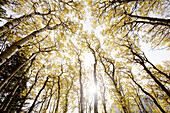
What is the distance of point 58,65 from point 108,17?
9465 mm

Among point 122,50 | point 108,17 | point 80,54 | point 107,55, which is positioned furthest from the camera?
point 80,54

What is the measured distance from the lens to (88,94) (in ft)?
54.9

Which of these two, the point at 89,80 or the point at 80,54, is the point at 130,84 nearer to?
the point at 89,80

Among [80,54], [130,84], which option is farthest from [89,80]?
[130,84]

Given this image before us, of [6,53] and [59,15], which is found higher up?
[59,15]

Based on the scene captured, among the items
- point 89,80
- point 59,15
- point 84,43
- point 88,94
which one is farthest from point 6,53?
point 88,94

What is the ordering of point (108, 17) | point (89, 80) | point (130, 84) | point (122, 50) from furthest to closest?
point (89, 80) → point (130, 84) → point (122, 50) → point (108, 17)

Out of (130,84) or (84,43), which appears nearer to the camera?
(84,43)

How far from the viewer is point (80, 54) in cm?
1116

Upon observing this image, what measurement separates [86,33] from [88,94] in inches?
578

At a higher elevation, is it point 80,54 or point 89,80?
point 80,54

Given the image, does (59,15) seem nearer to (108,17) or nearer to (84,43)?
(108,17)

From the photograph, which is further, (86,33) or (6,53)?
(86,33)

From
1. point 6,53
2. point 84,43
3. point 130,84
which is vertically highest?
point 84,43
